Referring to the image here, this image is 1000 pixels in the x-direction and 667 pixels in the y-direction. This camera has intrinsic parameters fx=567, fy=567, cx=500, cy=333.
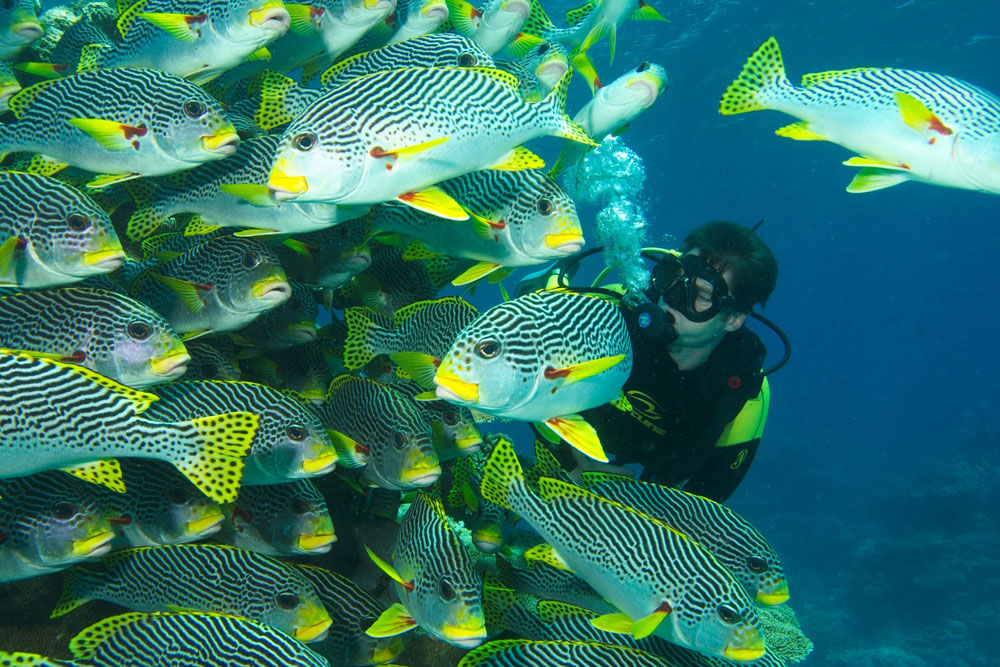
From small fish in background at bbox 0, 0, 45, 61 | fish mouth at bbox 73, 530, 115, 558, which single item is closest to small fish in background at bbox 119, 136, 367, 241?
fish mouth at bbox 73, 530, 115, 558

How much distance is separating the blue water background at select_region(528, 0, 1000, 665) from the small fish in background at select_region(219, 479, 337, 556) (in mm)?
19750

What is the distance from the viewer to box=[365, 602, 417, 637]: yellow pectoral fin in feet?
9.32

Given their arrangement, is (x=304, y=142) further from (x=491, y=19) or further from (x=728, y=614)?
(x=491, y=19)

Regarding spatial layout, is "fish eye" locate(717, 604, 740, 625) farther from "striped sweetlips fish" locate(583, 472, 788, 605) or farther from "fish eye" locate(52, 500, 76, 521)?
"fish eye" locate(52, 500, 76, 521)

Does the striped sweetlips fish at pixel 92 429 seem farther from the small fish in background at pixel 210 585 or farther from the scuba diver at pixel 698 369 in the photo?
the scuba diver at pixel 698 369

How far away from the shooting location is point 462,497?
4051 mm

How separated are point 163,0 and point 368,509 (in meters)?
3.50

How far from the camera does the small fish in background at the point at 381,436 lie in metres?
3.29

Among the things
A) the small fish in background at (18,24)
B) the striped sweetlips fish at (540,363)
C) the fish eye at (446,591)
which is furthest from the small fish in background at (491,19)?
the fish eye at (446,591)

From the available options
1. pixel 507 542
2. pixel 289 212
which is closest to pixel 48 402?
pixel 289 212

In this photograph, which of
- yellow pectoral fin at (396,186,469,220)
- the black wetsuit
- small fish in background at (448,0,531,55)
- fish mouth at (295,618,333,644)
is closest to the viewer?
yellow pectoral fin at (396,186,469,220)

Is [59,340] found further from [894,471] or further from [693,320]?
[894,471]

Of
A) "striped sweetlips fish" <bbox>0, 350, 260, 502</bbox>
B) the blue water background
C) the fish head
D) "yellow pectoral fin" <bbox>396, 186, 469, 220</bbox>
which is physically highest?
the blue water background

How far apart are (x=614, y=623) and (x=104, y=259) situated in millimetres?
2964
